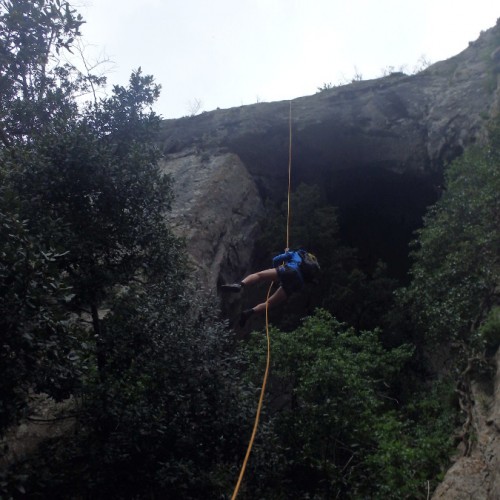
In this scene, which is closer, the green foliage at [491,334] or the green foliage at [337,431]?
the green foliage at [337,431]

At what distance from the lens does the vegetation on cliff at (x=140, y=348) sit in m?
4.80

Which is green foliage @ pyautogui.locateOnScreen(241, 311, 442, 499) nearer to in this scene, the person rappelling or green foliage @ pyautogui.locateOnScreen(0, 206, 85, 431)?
the person rappelling

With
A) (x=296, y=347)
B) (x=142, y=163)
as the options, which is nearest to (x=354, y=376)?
(x=296, y=347)

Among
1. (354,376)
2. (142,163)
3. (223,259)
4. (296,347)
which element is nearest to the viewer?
(142,163)

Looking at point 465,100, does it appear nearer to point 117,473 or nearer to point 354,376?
point 354,376

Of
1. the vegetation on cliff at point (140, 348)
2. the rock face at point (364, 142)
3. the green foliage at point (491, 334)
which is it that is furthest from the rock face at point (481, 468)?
the rock face at point (364, 142)

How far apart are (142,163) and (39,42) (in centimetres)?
317

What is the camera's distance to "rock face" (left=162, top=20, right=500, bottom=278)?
14000 mm

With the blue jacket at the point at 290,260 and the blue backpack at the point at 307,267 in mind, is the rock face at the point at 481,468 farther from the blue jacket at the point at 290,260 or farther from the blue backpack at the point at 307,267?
the blue jacket at the point at 290,260

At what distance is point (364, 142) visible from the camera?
1452 cm

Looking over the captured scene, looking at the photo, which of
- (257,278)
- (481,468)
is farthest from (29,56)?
(481,468)

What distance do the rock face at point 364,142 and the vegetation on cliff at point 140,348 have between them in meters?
5.48

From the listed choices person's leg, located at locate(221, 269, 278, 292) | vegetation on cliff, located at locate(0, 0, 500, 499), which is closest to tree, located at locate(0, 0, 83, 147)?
vegetation on cliff, located at locate(0, 0, 500, 499)

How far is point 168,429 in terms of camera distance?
5.76 metres
